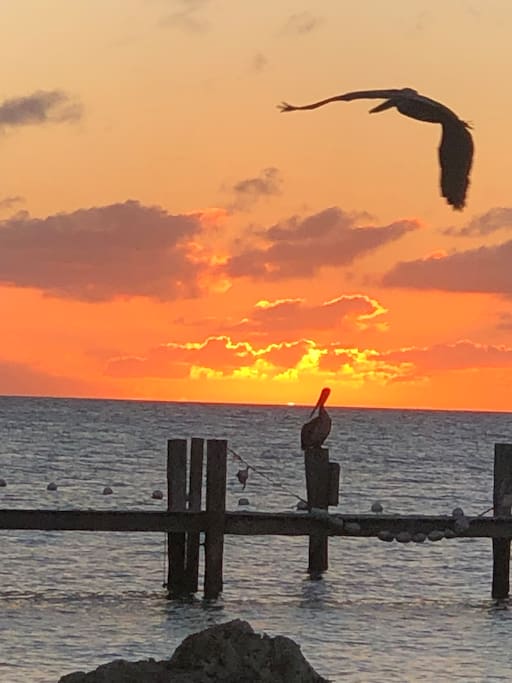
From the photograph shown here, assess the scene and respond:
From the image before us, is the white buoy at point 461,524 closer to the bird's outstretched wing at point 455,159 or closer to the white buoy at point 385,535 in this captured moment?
the white buoy at point 385,535

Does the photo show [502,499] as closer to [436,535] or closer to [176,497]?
[436,535]

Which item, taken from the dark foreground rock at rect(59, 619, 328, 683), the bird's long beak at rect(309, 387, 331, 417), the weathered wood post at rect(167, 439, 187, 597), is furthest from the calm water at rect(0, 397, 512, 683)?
the dark foreground rock at rect(59, 619, 328, 683)

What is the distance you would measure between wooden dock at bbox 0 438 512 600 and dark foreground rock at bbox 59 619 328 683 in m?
10.1

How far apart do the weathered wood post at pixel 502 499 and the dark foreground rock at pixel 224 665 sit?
12.1 meters

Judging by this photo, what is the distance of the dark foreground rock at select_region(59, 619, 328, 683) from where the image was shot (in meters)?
10.2

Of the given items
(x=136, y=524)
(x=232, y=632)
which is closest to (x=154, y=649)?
(x=136, y=524)

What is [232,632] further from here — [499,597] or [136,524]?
[499,597]

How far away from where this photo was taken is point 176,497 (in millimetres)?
21703

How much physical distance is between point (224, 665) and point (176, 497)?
11498 mm

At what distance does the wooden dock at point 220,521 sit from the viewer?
67.2ft

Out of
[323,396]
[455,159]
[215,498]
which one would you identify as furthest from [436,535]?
[455,159]

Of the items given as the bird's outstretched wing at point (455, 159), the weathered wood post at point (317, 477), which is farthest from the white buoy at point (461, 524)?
the bird's outstretched wing at point (455, 159)

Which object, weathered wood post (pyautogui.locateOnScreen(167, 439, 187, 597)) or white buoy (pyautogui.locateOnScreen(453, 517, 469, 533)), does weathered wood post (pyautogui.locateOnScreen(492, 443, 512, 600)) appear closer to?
white buoy (pyautogui.locateOnScreen(453, 517, 469, 533))

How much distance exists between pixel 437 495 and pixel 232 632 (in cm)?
4528
